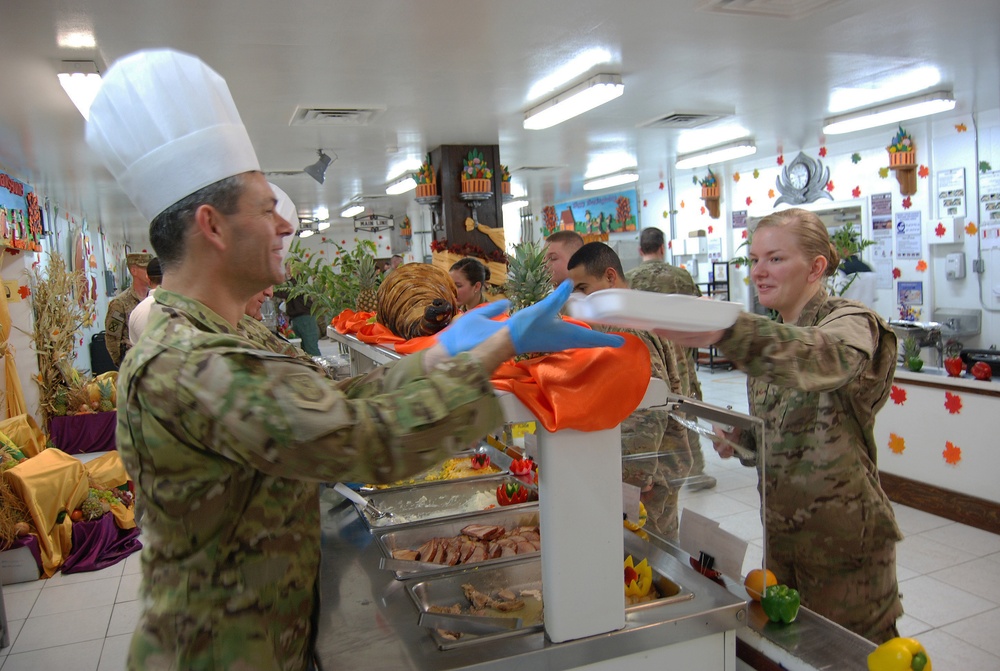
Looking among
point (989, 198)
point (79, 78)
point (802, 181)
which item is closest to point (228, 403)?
point (79, 78)

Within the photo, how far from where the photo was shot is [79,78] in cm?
451

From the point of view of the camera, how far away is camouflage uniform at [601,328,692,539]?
1932 millimetres

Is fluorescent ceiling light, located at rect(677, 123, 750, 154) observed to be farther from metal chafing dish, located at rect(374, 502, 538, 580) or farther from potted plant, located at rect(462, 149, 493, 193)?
metal chafing dish, located at rect(374, 502, 538, 580)

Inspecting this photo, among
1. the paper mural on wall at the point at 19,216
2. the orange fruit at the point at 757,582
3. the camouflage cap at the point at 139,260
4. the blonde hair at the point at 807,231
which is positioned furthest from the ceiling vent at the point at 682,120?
the paper mural on wall at the point at 19,216

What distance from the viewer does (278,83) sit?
5.12 m

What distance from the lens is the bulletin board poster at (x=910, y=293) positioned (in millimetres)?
9008

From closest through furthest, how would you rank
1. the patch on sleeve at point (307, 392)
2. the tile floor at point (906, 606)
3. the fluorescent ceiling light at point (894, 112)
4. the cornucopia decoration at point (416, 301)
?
the patch on sleeve at point (307, 392) < the cornucopia decoration at point (416, 301) < the tile floor at point (906, 606) < the fluorescent ceiling light at point (894, 112)

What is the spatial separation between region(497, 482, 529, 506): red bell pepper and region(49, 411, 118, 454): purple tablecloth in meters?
6.46

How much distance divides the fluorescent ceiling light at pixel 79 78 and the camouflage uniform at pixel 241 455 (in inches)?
156

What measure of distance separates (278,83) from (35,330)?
4.18 m

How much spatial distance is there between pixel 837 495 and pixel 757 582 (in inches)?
21.0

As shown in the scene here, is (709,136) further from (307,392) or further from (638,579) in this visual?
(307,392)

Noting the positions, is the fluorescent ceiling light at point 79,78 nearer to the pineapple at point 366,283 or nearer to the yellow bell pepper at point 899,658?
the pineapple at point 366,283

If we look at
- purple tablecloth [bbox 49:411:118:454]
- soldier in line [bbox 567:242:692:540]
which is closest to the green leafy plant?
soldier in line [bbox 567:242:692:540]
